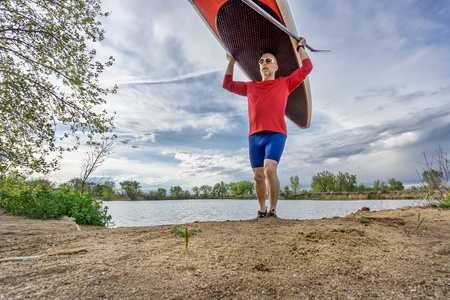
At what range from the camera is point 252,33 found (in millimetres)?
3646

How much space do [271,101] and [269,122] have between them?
1.18 ft

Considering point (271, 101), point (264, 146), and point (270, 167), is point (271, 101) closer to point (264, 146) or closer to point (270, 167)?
point (264, 146)

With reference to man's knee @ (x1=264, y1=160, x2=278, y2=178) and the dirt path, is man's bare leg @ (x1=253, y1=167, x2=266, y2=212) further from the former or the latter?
the dirt path

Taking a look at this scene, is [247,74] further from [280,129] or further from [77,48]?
[77,48]

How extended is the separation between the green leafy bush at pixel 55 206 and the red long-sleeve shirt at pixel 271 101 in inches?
138

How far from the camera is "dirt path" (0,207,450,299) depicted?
1085mm

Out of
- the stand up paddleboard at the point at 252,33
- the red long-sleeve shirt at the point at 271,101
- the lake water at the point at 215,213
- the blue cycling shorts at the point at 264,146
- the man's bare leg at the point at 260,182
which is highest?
the stand up paddleboard at the point at 252,33

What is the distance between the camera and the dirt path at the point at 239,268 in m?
1.08

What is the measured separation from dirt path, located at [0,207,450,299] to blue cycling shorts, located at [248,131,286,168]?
4.91ft

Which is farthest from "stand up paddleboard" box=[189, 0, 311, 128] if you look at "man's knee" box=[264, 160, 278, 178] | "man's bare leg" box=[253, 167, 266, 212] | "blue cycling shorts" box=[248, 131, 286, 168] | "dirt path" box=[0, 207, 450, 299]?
"dirt path" box=[0, 207, 450, 299]

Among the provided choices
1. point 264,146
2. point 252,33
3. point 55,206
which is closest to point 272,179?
point 264,146

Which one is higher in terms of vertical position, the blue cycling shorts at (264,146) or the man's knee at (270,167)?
the blue cycling shorts at (264,146)

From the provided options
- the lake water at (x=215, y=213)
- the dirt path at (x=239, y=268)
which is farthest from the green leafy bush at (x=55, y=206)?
the dirt path at (x=239, y=268)

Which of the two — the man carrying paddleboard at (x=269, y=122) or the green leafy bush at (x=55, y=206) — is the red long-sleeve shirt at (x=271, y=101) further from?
the green leafy bush at (x=55, y=206)
